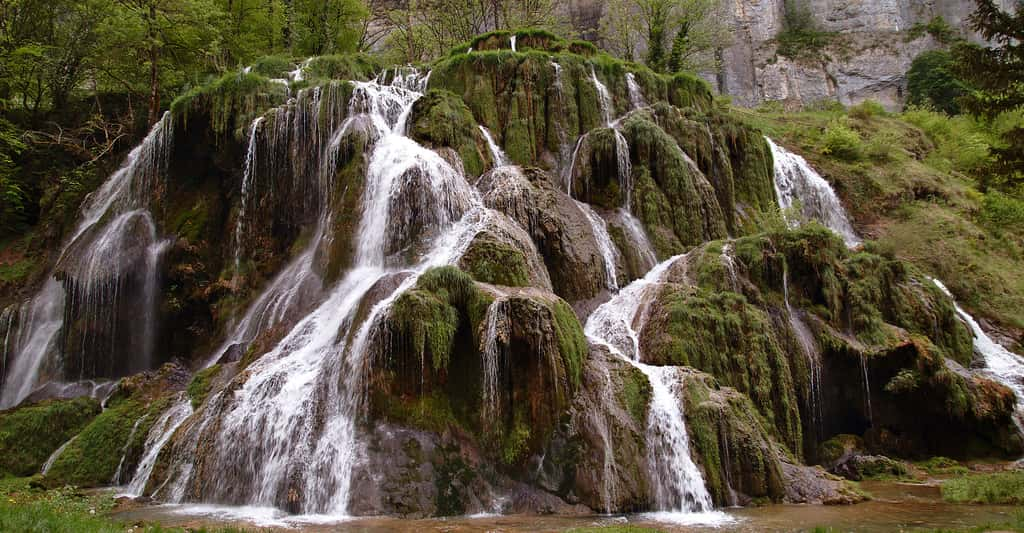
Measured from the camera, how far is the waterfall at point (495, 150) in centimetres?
2056

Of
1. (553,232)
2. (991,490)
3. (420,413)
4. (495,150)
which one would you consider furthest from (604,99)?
(991,490)

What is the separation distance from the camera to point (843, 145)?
30672mm

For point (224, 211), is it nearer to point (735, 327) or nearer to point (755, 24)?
point (735, 327)

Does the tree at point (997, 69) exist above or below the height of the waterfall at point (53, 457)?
above

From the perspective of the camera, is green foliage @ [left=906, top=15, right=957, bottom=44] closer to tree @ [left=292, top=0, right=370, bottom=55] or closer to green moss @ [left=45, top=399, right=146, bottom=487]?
tree @ [left=292, top=0, right=370, bottom=55]

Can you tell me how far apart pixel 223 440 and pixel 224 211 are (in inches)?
443

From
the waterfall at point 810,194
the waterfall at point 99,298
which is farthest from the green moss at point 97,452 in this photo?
the waterfall at point 810,194

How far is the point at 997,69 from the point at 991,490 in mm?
6849

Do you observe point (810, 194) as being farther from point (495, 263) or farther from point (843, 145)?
point (495, 263)

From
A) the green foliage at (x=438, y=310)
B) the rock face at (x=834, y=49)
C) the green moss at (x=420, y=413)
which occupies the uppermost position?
the rock face at (x=834, y=49)

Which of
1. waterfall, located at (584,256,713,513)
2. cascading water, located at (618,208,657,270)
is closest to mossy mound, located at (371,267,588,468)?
waterfall, located at (584,256,713,513)

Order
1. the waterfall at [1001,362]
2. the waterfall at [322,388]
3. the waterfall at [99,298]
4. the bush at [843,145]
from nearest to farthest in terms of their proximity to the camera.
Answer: the waterfall at [322,388] < the waterfall at [1001,362] < the waterfall at [99,298] < the bush at [843,145]

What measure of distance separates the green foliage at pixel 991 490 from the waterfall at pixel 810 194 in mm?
16210

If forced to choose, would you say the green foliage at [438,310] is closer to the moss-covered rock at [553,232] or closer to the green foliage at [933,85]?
the moss-covered rock at [553,232]
